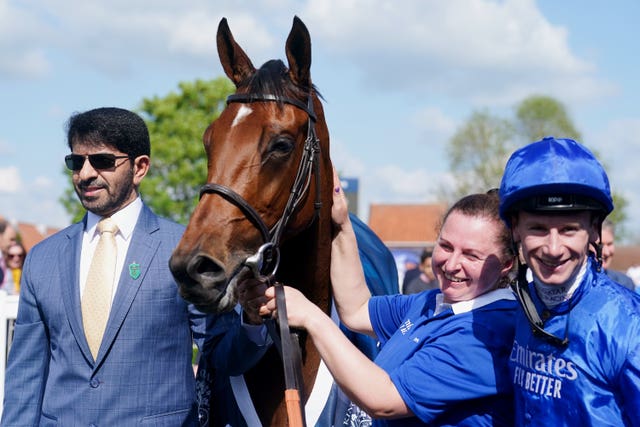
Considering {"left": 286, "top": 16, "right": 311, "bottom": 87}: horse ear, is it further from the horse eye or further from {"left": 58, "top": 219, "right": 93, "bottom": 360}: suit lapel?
{"left": 58, "top": 219, "right": 93, "bottom": 360}: suit lapel

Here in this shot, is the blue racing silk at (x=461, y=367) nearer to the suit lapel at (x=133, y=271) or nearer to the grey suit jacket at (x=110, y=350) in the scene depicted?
the grey suit jacket at (x=110, y=350)

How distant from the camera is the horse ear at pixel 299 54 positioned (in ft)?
9.21

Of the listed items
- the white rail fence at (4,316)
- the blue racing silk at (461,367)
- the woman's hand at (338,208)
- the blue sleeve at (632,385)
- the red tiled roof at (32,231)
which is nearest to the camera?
the blue sleeve at (632,385)

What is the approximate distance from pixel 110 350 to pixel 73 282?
31 centimetres

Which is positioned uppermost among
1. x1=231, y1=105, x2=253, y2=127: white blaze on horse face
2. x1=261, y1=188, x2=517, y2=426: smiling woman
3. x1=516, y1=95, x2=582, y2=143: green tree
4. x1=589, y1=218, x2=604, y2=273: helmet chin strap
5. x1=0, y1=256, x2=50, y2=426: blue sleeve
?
x1=516, y1=95, x2=582, y2=143: green tree

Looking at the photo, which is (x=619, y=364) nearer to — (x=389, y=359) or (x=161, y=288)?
(x=389, y=359)

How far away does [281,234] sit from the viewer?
8.75 ft

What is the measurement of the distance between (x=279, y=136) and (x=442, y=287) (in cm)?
76

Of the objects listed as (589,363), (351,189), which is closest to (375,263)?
(589,363)

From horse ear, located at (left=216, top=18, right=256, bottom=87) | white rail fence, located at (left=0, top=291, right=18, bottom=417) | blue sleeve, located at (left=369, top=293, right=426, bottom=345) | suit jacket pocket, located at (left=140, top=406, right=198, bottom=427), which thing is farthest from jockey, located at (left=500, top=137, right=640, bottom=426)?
white rail fence, located at (left=0, top=291, right=18, bottom=417)

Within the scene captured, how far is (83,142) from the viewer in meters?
3.11

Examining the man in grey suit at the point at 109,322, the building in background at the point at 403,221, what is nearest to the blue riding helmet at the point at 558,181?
the man in grey suit at the point at 109,322

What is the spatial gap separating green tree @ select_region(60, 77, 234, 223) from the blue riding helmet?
28.8 m

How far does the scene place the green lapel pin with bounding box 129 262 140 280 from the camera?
2949 millimetres
